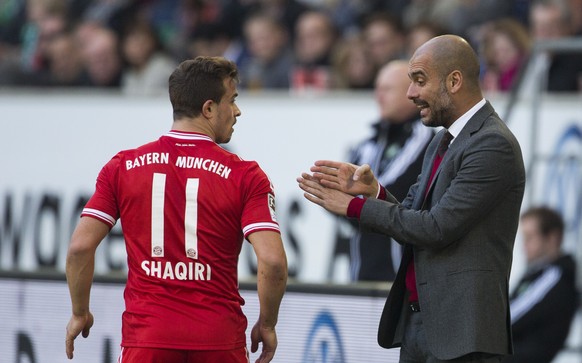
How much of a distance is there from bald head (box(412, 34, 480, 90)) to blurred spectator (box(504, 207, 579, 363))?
3530 mm

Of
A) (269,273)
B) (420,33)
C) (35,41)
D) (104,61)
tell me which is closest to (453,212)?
(269,273)

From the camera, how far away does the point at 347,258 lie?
9.65 m

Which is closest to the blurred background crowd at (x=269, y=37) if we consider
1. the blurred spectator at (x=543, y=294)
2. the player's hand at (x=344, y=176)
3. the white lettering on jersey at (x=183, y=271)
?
the blurred spectator at (x=543, y=294)

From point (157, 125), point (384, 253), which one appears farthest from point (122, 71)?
point (384, 253)

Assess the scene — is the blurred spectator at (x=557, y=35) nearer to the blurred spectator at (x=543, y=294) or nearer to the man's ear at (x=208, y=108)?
the blurred spectator at (x=543, y=294)

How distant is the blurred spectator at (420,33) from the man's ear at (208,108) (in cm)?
521

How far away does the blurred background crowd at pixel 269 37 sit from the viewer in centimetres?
984

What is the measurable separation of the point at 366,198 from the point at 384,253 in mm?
2612

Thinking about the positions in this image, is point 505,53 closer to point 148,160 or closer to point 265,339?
point 265,339

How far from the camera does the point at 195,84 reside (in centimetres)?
478

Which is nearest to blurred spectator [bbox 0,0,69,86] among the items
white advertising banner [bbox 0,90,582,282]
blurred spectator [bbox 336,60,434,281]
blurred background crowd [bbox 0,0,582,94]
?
blurred background crowd [bbox 0,0,582,94]

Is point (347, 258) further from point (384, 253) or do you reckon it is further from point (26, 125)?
point (26, 125)

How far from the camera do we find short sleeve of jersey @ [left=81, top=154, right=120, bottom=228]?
15.6 feet

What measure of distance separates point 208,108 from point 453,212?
1070 mm
